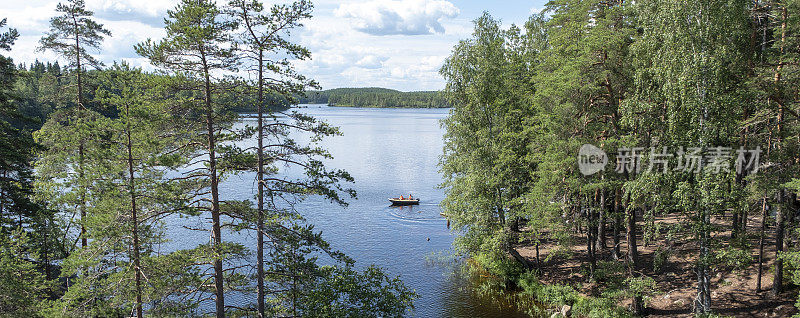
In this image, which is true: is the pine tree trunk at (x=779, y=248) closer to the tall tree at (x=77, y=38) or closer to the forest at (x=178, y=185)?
the forest at (x=178, y=185)

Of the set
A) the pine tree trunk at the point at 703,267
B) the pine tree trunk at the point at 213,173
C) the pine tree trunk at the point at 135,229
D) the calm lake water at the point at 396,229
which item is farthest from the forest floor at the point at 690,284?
the pine tree trunk at the point at 135,229

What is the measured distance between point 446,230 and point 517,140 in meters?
13.4

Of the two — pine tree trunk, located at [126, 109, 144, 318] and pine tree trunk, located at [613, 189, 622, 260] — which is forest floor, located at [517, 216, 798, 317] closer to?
pine tree trunk, located at [613, 189, 622, 260]

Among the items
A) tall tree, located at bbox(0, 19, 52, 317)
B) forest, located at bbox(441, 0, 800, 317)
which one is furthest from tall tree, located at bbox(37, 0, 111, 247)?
forest, located at bbox(441, 0, 800, 317)

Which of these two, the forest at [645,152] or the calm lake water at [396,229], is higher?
the forest at [645,152]

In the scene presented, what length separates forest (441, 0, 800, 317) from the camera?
14.0 m

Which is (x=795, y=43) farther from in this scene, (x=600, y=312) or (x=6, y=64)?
(x=6, y=64)

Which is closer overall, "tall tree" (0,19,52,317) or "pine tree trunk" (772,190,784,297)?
"tall tree" (0,19,52,317)

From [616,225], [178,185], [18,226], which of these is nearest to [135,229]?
[178,185]

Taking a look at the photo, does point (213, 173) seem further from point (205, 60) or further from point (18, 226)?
point (18, 226)

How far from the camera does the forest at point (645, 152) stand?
1404 centimetres

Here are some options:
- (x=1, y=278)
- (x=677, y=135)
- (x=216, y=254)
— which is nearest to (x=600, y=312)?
(x=677, y=135)

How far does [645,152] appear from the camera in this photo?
15320 millimetres

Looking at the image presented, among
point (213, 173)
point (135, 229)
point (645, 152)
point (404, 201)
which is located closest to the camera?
point (135, 229)
